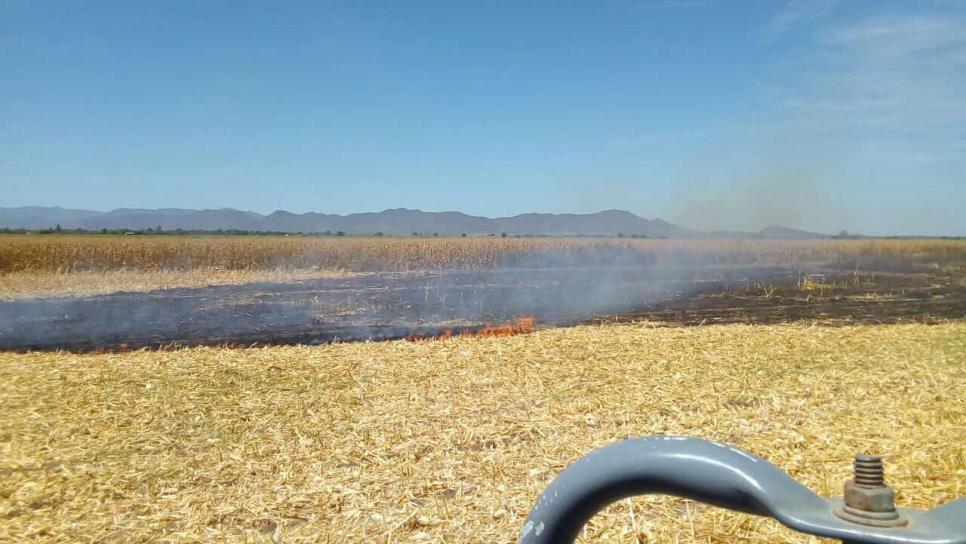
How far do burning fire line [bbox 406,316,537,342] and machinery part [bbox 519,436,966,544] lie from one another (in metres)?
12.1

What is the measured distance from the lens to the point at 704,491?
1.17 metres

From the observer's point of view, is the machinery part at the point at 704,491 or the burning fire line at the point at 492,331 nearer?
the machinery part at the point at 704,491

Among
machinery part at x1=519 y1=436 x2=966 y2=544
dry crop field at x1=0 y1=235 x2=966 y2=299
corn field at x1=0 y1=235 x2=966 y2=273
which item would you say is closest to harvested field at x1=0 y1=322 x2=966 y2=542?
machinery part at x1=519 y1=436 x2=966 y2=544

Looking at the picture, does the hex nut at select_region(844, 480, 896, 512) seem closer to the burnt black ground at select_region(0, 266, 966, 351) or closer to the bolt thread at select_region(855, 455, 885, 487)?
the bolt thread at select_region(855, 455, 885, 487)

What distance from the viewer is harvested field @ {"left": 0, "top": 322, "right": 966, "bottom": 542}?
15.5 ft

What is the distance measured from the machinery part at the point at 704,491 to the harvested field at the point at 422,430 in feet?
10.6

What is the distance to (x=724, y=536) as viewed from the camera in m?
4.06

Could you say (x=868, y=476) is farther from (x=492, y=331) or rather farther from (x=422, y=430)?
(x=492, y=331)

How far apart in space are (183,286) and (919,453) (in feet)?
101

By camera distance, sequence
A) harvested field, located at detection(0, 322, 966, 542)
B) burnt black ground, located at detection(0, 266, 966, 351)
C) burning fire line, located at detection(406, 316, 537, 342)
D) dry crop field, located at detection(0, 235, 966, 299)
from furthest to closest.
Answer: dry crop field, located at detection(0, 235, 966, 299) → burnt black ground, located at detection(0, 266, 966, 351) → burning fire line, located at detection(406, 316, 537, 342) → harvested field, located at detection(0, 322, 966, 542)

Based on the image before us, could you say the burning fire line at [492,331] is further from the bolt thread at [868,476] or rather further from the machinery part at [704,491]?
the bolt thread at [868,476]

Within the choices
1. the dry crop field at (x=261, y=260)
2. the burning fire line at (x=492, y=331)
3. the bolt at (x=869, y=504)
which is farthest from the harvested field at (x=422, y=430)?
the dry crop field at (x=261, y=260)

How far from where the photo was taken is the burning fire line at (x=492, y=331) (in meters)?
14.0

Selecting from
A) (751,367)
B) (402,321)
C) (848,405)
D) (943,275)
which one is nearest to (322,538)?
(848,405)
